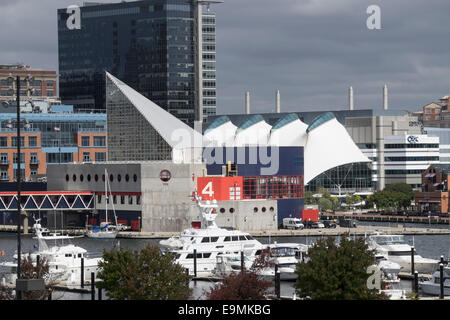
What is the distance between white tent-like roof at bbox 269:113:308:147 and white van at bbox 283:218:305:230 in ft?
157

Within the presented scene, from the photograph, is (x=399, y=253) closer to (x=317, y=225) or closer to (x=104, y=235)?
(x=104, y=235)

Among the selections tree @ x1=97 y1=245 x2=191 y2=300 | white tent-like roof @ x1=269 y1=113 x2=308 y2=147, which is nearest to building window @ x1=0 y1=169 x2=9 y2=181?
white tent-like roof @ x1=269 y1=113 x2=308 y2=147

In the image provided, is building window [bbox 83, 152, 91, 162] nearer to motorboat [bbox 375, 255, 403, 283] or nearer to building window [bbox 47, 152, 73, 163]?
building window [bbox 47, 152, 73, 163]

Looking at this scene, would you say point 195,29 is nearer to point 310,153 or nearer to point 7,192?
point 310,153

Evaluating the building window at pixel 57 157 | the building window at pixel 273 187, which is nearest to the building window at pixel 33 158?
the building window at pixel 57 157

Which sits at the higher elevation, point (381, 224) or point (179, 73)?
point (179, 73)

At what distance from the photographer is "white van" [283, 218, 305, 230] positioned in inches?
4082

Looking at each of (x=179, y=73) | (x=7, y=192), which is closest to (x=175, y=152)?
(x=7, y=192)

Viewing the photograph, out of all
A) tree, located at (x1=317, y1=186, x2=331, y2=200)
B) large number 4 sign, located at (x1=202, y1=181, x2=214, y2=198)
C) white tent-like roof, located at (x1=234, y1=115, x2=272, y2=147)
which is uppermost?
Answer: white tent-like roof, located at (x1=234, y1=115, x2=272, y2=147)

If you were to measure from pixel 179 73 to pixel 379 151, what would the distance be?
4604 centimetres

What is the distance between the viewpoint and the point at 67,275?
67000mm

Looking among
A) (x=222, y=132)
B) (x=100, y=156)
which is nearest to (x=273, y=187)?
(x=100, y=156)

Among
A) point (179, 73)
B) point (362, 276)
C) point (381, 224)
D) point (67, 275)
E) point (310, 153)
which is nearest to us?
point (362, 276)
